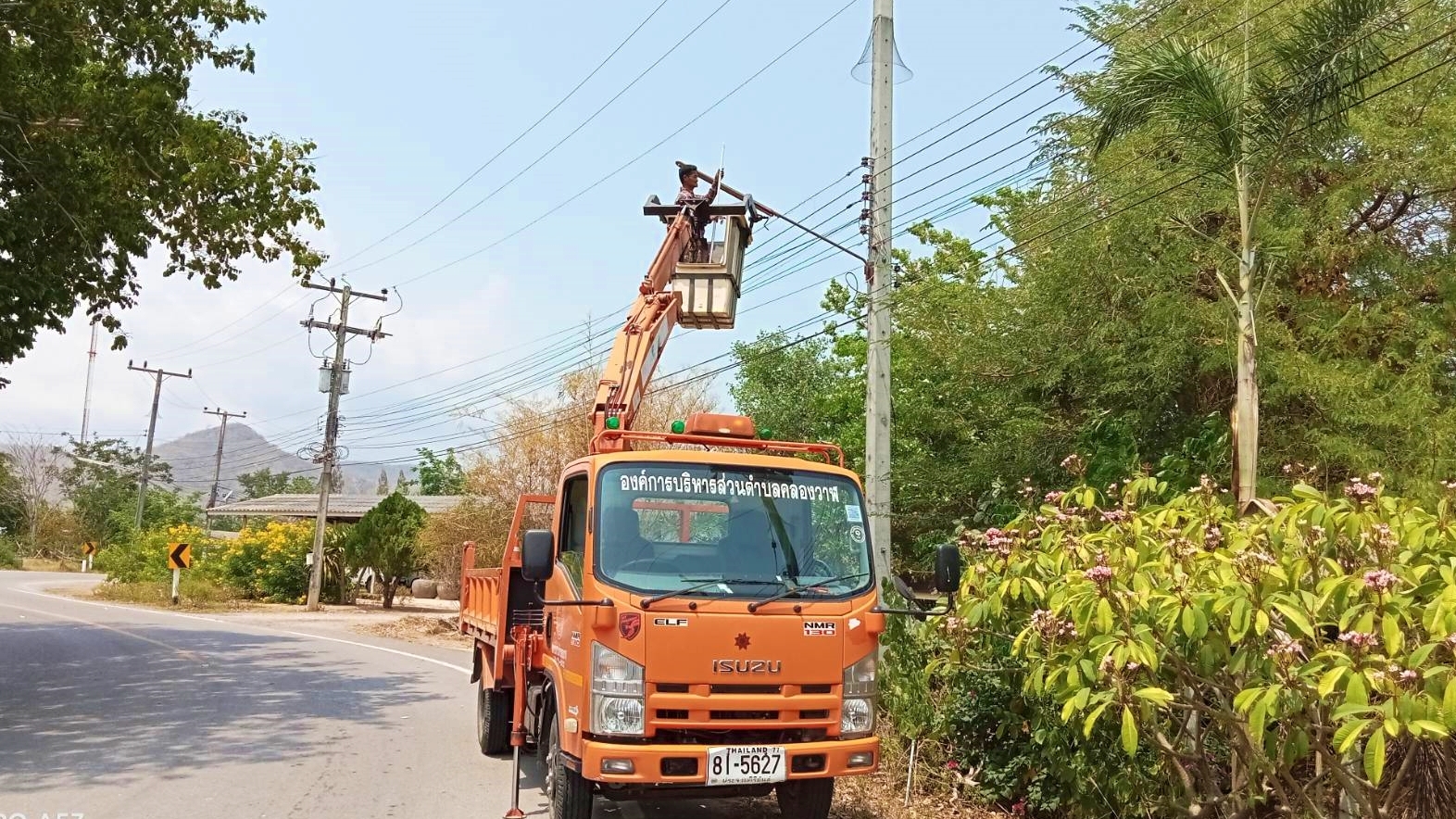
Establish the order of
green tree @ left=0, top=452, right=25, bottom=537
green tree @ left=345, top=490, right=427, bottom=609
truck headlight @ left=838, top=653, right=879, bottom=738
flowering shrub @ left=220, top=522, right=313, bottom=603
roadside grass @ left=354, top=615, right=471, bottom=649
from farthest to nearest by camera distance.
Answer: green tree @ left=0, top=452, right=25, bottom=537, flowering shrub @ left=220, top=522, right=313, bottom=603, green tree @ left=345, top=490, right=427, bottom=609, roadside grass @ left=354, top=615, right=471, bottom=649, truck headlight @ left=838, top=653, right=879, bottom=738

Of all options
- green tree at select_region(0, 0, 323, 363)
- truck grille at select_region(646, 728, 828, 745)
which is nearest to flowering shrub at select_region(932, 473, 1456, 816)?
truck grille at select_region(646, 728, 828, 745)

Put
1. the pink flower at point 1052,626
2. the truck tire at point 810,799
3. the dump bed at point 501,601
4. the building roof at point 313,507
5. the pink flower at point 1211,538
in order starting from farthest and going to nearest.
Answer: the building roof at point 313,507
the dump bed at point 501,601
the truck tire at point 810,799
the pink flower at point 1211,538
the pink flower at point 1052,626

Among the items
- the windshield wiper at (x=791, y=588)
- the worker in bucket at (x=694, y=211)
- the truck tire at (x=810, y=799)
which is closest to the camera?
the windshield wiper at (x=791, y=588)

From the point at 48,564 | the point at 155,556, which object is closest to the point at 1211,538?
the point at 155,556

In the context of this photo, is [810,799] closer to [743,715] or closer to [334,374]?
[743,715]

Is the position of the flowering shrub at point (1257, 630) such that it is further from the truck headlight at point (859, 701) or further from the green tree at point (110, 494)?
Result: the green tree at point (110, 494)

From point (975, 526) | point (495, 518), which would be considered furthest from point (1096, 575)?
point (495, 518)

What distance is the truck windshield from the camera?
6.20 metres

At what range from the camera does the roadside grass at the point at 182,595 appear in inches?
1271

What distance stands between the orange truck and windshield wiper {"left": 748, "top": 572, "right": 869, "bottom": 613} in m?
0.01

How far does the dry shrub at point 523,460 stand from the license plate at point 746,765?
71.9 ft

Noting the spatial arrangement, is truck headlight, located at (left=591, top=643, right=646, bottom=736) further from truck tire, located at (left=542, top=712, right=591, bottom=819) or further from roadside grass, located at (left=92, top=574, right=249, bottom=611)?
roadside grass, located at (left=92, top=574, right=249, bottom=611)

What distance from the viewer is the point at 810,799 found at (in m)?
6.72

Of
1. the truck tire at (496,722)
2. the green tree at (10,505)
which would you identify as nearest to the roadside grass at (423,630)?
the truck tire at (496,722)
